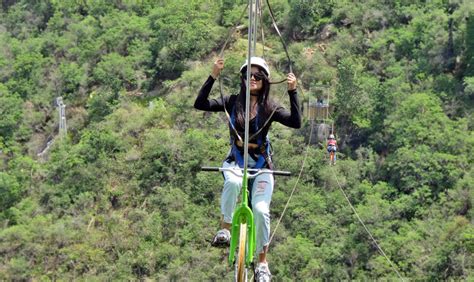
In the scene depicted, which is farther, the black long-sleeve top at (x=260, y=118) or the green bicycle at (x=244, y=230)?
the black long-sleeve top at (x=260, y=118)

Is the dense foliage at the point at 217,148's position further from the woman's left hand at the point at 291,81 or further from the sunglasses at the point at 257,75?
the woman's left hand at the point at 291,81

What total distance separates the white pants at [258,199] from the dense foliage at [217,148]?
17689mm

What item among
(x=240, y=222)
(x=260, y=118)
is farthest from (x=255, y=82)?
(x=240, y=222)

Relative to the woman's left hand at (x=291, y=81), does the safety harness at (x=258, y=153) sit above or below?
below

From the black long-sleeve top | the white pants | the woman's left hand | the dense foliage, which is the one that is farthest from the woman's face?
the dense foliage

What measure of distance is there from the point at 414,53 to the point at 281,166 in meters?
7.16

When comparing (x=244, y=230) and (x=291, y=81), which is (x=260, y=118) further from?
(x=244, y=230)

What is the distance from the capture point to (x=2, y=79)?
39.4m

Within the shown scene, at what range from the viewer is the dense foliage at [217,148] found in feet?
88.9

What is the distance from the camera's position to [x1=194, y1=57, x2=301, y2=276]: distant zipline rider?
7918 mm

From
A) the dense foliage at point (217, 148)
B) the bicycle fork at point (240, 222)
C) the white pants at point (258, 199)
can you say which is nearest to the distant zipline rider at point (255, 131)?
the white pants at point (258, 199)

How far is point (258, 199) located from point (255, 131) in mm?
639

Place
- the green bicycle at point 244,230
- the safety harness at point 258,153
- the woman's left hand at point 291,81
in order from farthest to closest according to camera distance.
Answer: the safety harness at point 258,153
the woman's left hand at point 291,81
the green bicycle at point 244,230

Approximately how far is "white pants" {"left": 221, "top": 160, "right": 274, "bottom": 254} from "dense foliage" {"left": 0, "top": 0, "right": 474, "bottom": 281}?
58.0 ft
